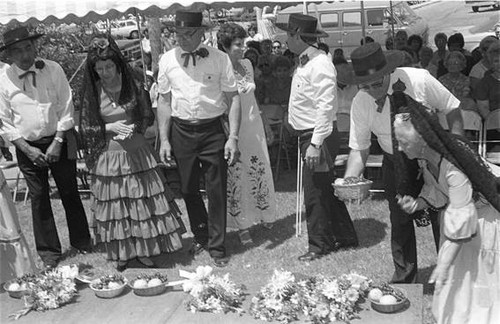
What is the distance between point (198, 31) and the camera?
210 inches

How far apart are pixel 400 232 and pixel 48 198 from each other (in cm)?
309

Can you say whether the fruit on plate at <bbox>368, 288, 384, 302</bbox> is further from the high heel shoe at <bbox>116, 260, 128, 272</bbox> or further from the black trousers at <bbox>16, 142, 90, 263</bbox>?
the black trousers at <bbox>16, 142, 90, 263</bbox>

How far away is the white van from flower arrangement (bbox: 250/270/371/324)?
15416mm

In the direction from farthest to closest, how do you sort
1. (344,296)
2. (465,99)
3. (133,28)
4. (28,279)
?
(133,28) < (465,99) < (28,279) < (344,296)

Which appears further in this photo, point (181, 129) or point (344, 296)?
point (181, 129)

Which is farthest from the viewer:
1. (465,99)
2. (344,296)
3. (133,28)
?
(133,28)

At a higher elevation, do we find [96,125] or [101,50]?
[101,50]

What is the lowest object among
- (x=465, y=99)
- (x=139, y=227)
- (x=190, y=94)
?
(x=139, y=227)

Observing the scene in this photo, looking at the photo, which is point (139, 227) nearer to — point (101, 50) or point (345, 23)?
point (101, 50)

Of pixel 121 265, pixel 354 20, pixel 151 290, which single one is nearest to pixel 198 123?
pixel 121 265

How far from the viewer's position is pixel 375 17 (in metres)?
18.9

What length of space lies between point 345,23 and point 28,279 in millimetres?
16836

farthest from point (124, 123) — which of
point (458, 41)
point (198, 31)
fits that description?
point (458, 41)

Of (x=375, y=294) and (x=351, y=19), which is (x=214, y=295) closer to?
(x=375, y=294)
